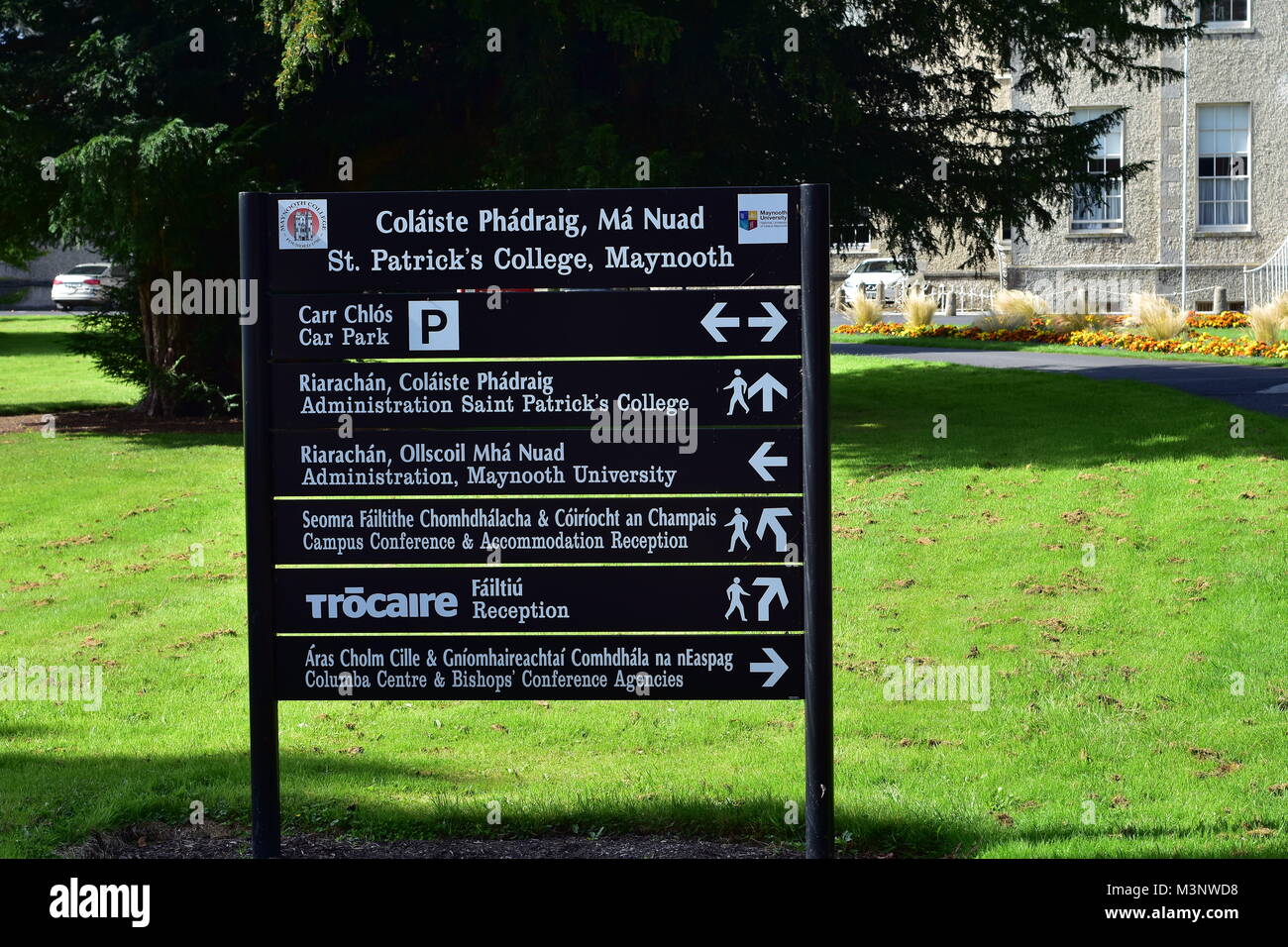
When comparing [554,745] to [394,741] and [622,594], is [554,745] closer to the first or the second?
[394,741]

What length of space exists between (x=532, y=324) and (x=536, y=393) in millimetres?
226

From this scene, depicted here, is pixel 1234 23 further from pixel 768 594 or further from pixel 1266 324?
pixel 768 594

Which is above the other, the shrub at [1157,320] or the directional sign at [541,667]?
the shrub at [1157,320]

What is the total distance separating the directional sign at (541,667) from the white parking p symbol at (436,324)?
3.14 ft

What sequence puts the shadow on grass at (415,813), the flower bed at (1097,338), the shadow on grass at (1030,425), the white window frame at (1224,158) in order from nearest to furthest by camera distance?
the shadow on grass at (415,813), the shadow on grass at (1030,425), the flower bed at (1097,338), the white window frame at (1224,158)

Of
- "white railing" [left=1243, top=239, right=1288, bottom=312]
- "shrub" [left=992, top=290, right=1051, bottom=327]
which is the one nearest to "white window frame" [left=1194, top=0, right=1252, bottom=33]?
"white railing" [left=1243, top=239, right=1288, bottom=312]

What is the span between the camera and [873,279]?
43.0 metres

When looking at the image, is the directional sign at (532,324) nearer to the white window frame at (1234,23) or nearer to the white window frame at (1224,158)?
the white window frame at (1224,158)

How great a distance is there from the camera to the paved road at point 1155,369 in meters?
16.3

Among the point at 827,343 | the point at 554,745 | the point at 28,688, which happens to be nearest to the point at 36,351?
the point at 28,688

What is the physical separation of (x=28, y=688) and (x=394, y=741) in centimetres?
226

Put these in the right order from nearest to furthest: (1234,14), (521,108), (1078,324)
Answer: (521,108)
(1078,324)
(1234,14)

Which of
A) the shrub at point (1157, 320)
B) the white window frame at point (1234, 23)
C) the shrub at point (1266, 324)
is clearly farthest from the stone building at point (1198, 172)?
the shrub at point (1266, 324)

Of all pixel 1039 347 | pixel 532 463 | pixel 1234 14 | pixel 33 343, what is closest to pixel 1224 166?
pixel 1234 14
